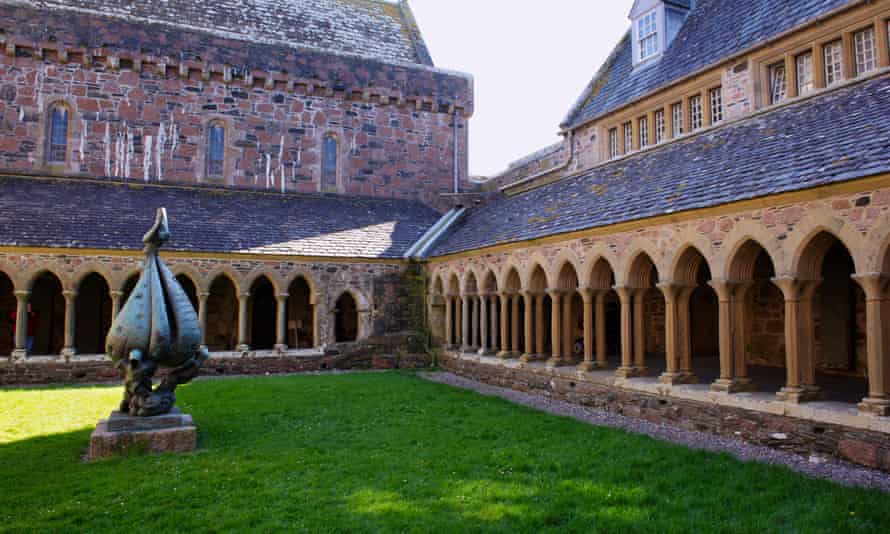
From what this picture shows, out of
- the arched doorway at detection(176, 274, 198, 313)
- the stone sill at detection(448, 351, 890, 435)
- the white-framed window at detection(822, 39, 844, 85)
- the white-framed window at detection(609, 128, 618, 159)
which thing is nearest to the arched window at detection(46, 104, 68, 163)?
the arched doorway at detection(176, 274, 198, 313)

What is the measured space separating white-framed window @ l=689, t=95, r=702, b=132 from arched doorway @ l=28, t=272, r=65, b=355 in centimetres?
1549

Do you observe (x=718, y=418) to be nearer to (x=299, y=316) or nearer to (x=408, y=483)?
(x=408, y=483)

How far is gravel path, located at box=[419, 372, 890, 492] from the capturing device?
6105mm

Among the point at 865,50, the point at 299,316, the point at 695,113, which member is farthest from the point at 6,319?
the point at 865,50

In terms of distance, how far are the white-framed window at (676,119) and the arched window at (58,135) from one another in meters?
15.5

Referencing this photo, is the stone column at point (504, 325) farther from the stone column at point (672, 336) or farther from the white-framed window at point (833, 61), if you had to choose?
the white-framed window at point (833, 61)

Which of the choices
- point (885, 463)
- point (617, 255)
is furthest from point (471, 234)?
point (885, 463)

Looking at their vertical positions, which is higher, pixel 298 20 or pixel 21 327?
pixel 298 20

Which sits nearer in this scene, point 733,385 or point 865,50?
point 733,385

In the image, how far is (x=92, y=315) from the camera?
17.1 metres

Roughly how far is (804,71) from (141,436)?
444 inches

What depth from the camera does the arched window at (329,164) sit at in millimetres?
20266

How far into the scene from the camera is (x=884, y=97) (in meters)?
8.58

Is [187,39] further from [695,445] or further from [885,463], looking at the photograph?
[885,463]
